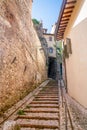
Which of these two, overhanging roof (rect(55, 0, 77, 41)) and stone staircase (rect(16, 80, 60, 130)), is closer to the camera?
stone staircase (rect(16, 80, 60, 130))

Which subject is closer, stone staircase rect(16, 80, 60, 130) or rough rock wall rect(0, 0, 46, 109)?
stone staircase rect(16, 80, 60, 130)

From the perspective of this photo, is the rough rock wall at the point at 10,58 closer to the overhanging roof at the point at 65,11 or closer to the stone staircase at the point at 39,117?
the stone staircase at the point at 39,117

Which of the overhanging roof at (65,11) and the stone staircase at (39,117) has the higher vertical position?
the overhanging roof at (65,11)

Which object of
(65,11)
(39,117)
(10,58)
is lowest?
(39,117)

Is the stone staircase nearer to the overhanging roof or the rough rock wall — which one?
the rough rock wall

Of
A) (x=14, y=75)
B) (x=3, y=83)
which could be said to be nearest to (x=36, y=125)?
(x=3, y=83)

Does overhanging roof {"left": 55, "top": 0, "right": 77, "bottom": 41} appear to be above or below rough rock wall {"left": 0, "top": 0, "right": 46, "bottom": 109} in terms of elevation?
above

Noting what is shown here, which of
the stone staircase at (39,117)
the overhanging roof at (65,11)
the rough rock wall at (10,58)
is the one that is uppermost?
the overhanging roof at (65,11)

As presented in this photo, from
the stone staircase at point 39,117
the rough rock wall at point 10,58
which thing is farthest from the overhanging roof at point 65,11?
the stone staircase at point 39,117

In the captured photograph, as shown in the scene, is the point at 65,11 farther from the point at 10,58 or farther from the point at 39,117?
the point at 39,117

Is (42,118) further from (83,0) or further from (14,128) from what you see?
(83,0)

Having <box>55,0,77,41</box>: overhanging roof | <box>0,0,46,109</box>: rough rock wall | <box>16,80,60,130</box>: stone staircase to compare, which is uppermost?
<box>55,0,77,41</box>: overhanging roof

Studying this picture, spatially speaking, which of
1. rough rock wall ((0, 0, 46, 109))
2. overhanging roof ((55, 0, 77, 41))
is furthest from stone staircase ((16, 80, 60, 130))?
overhanging roof ((55, 0, 77, 41))

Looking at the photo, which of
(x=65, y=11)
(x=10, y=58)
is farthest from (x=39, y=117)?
(x=65, y=11)
